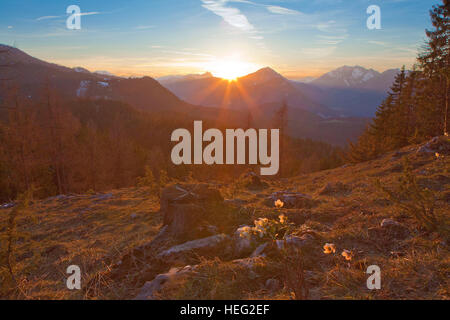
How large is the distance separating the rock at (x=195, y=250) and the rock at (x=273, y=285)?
1244mm

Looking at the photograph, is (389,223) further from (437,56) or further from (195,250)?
(437,56)

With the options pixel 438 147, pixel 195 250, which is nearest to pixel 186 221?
pixel 195 250

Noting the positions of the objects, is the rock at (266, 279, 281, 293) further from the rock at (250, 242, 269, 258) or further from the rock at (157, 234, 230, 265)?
the rock at (157, 234, 230, 265)

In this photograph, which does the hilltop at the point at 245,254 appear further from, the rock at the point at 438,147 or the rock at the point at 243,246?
the rock at the point at 438,147

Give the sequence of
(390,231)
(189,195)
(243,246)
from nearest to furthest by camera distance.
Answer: (243,246), (390,231), (189,195)

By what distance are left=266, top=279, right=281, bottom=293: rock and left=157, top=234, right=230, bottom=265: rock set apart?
4.08ft

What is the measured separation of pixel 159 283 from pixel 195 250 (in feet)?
3.59

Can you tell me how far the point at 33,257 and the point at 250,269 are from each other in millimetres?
6436

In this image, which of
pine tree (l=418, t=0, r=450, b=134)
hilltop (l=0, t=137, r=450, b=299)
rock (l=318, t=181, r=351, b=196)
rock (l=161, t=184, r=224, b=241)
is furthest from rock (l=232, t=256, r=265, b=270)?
pine tree (l=418, t=0, r=450, b=134)

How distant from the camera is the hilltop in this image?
10.8 ft

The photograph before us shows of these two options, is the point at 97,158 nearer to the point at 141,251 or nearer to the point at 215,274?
the point at 141,251

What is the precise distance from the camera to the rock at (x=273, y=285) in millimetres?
3371

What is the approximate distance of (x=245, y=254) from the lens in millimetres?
4520

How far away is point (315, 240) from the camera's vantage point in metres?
4.72
